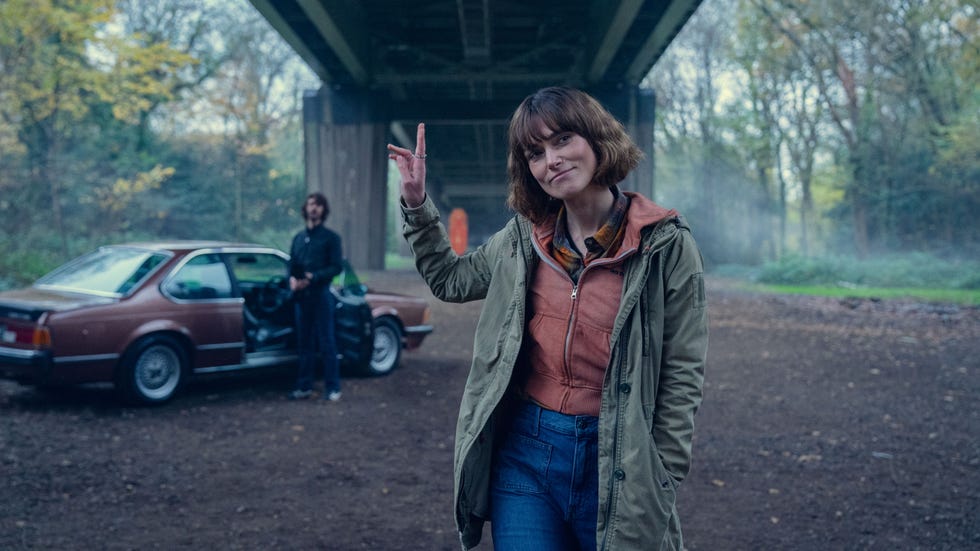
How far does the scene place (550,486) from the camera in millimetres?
2383

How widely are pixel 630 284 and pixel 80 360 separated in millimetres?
6575

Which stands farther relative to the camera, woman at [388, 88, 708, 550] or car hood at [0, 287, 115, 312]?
car hood at [0, 287, 115, 312]

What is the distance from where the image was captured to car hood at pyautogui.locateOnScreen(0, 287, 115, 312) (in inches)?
296

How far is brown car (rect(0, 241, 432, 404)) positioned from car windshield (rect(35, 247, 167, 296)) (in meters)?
0.01

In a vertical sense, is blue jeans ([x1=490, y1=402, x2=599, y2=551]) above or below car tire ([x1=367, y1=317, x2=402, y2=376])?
above

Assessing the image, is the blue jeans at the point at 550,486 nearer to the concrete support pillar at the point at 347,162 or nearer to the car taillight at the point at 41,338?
the car taillight at the point at 41,338

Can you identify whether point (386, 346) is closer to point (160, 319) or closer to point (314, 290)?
point (314, 290)

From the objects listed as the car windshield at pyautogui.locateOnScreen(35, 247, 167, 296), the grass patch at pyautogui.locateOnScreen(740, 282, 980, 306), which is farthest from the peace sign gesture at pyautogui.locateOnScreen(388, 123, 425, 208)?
the grass patch at pyautogui.locateOnScreen(740, 282, 980, 306)

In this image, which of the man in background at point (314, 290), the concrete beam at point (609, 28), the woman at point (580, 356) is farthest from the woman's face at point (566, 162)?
the man in background at point (314, 290)

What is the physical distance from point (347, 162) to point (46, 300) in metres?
5.27

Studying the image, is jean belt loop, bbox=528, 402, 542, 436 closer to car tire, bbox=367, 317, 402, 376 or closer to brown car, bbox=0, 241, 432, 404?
brown car, bbox=0, 241, 432, 404

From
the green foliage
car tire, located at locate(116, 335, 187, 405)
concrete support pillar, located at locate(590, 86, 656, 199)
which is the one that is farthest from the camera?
the green foliage

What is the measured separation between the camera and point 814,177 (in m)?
40.3

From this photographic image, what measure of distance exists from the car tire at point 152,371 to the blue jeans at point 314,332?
1.13m
